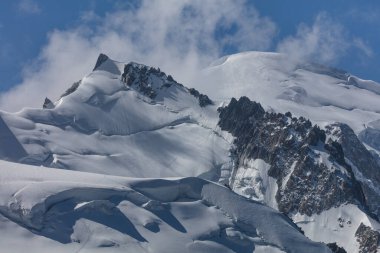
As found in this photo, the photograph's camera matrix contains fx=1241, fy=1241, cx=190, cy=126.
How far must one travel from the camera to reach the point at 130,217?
17600cm

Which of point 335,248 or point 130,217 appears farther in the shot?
point 335,248

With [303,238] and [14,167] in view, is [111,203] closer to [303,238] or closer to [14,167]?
[14,167]

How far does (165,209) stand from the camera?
599 ft

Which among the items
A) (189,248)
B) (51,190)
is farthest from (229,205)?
(51,190)

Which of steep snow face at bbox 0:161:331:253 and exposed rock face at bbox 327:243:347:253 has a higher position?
exposed rock face at bbox 327:243:347:253

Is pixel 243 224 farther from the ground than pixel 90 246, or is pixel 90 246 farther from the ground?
pixel 243 224

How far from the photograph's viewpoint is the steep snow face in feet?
550

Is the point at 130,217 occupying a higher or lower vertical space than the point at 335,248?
lower

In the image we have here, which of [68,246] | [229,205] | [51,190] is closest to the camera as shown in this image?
[68,246]

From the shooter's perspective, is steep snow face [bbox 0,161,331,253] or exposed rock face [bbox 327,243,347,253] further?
exposed rock face [bbox 327,243,347,253]

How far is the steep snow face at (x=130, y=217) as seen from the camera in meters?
168

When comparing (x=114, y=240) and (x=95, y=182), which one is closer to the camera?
(x=114, y=240)

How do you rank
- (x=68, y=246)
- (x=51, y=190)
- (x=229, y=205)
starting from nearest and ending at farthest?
(x=68, y=246) → (x=51, y=190) → (x=229, y=205)

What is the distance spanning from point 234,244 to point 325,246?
16.7m
